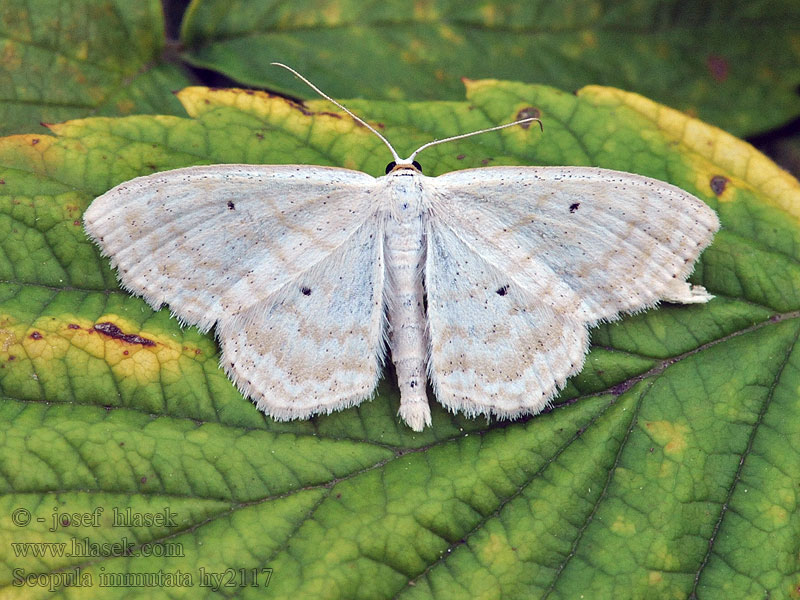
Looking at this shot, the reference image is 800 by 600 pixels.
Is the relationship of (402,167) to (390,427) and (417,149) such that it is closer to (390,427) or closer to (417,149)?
(417,149)

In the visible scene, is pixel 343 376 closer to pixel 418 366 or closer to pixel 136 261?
pixel 418 366

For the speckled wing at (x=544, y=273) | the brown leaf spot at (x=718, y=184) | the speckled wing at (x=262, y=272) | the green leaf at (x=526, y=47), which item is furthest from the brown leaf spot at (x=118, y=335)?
the brown leaf spot at (x=718, y=184)

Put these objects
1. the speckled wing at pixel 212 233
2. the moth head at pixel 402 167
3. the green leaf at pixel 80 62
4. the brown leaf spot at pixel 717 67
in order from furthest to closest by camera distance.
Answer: the brown leaf spot at pixel 717 67, the green leaf at pixel 80 62, the moth head at pixel 402 167, the speckled wing at pixel 212 233

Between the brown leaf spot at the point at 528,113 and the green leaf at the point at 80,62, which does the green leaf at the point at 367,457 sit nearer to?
the green leaf at the point at 80,62

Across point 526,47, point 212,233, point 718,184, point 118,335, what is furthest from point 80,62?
point 718,184

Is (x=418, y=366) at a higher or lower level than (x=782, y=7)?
lower

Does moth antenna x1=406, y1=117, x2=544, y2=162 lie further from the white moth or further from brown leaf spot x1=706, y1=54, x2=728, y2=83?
brown leaf spot x1=706, y1=54, x2=728, y2=83

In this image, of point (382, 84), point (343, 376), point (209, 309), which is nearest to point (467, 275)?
point (343, 376)
